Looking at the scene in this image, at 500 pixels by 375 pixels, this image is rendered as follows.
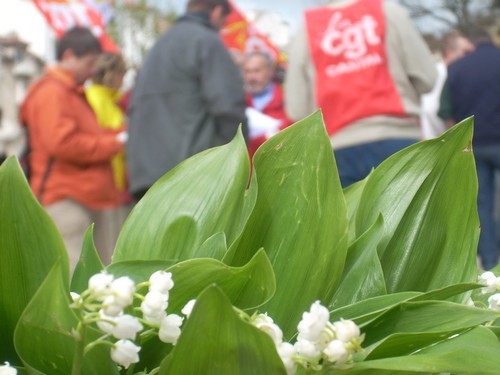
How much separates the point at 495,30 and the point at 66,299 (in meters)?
6.87

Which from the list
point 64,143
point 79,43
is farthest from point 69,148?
point 79,43

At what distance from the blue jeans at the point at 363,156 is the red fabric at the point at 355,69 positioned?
116 millimetres

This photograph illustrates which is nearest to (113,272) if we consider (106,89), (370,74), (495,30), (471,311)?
(471,311)

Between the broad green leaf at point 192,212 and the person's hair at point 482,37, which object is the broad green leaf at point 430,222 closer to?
the broad green leaf at point 192,212

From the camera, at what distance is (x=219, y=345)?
0.68m

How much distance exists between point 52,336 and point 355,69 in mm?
3778

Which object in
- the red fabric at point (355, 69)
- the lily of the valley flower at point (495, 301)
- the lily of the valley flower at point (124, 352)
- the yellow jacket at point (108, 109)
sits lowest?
the yellow jacket at point (108, 109)

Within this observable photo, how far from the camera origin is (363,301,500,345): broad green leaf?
79 centimetres

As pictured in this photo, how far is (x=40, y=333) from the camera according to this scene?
736 millimetres

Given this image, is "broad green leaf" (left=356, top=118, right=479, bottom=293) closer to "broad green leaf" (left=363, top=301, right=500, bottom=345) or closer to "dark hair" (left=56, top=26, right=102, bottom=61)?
"broad green leaf" (left=363, top=301, right=500, bottom=345)

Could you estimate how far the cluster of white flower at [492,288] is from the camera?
0.95 meters

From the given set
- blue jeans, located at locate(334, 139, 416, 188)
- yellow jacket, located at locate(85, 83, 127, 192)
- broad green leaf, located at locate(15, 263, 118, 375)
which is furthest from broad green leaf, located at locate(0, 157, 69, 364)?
yellow jacket, located at locate(85, 83, 127, 192)

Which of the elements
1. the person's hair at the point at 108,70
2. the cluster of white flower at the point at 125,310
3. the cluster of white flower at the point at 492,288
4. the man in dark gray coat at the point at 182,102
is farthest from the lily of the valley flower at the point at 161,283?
the person's hair at the point at 108,70

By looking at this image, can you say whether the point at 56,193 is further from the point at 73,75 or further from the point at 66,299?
the point at 66,299
